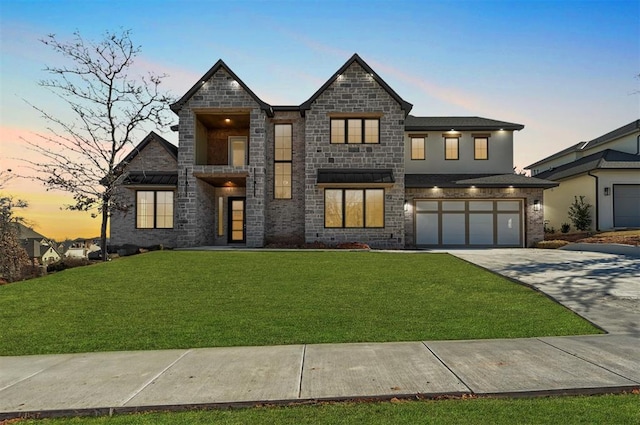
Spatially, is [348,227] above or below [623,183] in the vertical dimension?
below

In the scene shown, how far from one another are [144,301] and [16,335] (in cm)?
245

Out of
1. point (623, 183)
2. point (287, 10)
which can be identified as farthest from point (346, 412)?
point (623, 183)

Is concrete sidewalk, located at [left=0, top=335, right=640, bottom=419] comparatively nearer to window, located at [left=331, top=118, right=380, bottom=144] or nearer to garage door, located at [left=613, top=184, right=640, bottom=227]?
→ window, located at [left=331, top=118, right=380, bottom=144]

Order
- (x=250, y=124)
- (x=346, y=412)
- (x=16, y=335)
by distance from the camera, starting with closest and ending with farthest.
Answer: (x=346, y=412)
(x=16, y=335)
(x=250, y=124)

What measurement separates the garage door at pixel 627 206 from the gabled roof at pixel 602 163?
1329 millimetres

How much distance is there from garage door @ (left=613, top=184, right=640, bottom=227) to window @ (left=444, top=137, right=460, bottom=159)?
10429 mm

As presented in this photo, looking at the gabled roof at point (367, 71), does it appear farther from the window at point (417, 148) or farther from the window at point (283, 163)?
the window at point (417, 148)

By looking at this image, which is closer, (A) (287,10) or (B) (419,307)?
(B) (419,307)

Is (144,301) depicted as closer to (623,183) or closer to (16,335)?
(16,335)

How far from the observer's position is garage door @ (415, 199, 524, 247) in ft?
73.9

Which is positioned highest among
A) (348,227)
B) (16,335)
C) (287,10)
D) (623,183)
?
(287,10)

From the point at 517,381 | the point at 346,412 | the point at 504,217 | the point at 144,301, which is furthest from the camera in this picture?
the point at 504,217

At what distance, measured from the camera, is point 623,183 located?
24.0 meters

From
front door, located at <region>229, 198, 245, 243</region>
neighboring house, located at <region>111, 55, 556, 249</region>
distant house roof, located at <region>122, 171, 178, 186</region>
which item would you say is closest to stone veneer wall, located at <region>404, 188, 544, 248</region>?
neighboring house, located at <region>111, 55, 556, 249</region>
